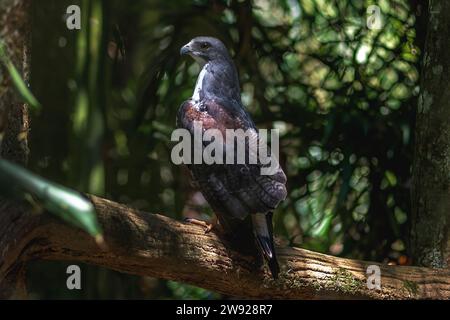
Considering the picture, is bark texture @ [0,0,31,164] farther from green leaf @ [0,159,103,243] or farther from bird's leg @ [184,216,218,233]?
green leaf @ [0,159,103,243]

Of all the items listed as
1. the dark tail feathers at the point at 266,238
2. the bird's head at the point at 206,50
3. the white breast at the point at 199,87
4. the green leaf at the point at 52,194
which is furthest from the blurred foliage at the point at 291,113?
the green leaf at the point at 52,194

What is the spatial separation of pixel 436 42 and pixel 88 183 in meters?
2.42

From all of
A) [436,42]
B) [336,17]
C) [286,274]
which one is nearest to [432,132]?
[436,42]

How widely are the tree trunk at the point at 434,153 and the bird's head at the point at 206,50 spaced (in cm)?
122

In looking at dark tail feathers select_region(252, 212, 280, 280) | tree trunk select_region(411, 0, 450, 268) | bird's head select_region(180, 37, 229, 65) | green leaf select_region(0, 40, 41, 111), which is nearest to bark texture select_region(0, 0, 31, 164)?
green leaf select_region(0, 40, 41, 111)

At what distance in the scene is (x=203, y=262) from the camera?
402cm

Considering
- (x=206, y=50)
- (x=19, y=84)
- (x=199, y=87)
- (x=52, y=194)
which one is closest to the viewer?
(x=52, y=194)

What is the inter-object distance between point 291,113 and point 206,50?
1368mm

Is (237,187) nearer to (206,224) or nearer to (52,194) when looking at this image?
(206,224)

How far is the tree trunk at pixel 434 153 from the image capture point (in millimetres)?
4723

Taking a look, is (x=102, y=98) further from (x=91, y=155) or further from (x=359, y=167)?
(x=359, y=167)

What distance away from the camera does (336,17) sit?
636 cm


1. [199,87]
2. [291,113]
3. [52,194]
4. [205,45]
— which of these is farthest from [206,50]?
[52,194]

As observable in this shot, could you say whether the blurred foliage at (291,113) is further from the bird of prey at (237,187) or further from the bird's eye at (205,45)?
the bird of prey at (237,187)
